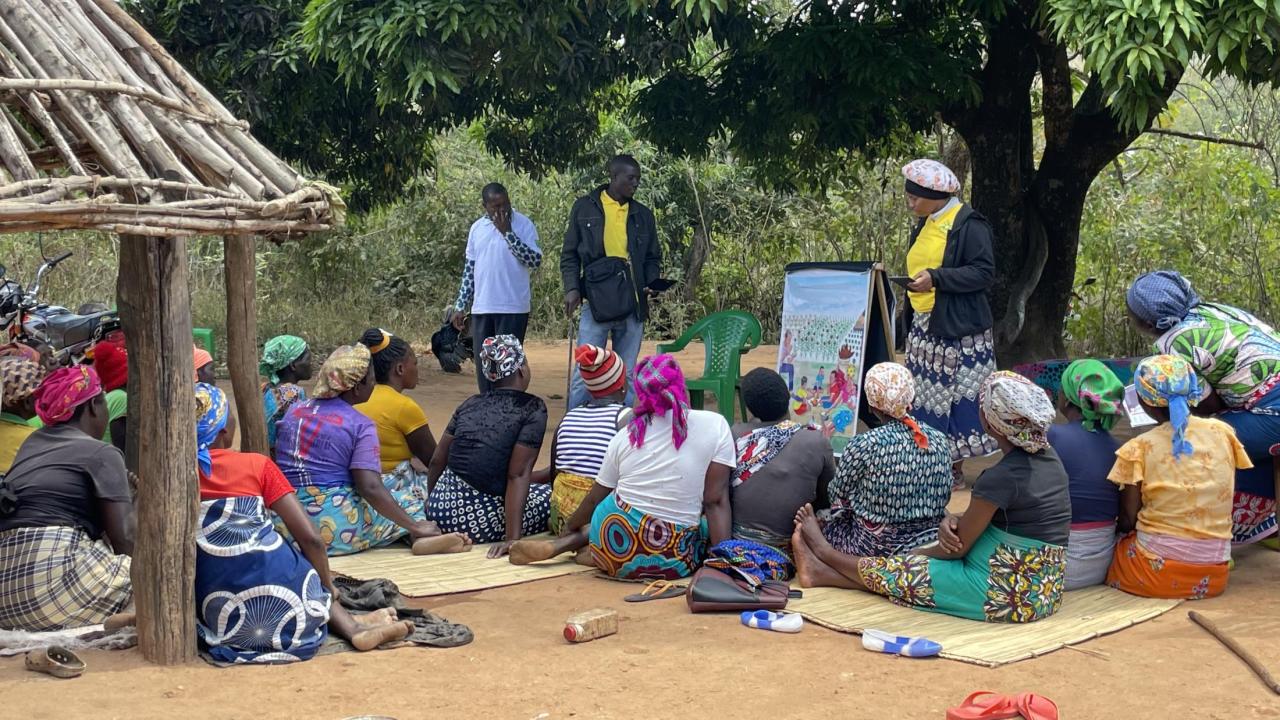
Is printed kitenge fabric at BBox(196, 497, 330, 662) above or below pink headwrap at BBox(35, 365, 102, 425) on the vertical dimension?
below

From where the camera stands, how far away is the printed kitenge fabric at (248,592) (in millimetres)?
4508

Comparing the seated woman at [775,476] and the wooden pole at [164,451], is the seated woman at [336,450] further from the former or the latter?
the seated woman at [775,476]

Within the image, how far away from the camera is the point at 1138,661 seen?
457 centimetres

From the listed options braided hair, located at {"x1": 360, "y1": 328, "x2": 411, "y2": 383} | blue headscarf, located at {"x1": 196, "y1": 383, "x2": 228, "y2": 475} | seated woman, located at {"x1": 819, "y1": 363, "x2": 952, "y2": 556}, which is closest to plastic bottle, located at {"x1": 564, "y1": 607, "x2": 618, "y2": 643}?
seated woman, located at {"x1": 819, "y1": 363, "x2": 952, "y2": 556}

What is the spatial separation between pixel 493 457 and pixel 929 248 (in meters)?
2.76

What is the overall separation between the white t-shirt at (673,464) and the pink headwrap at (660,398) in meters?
0.03

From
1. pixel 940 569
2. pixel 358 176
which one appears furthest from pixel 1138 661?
pixel 358 176

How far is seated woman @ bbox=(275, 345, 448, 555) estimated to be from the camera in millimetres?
5859

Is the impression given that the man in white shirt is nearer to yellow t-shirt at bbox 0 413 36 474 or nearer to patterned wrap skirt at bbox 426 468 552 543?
patterned wrap skirt at bbox 426 468 552 543

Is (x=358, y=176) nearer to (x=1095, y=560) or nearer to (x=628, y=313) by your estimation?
(x=628, y=313)

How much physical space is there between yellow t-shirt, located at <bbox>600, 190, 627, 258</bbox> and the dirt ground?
3.84m

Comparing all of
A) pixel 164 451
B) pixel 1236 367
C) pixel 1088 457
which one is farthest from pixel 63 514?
pixel 1236 367

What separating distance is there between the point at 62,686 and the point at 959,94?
717 centimetres

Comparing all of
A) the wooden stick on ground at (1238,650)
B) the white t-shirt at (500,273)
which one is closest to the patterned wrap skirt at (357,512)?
the white t-shirt at (500,273)
